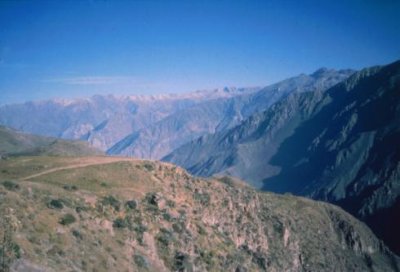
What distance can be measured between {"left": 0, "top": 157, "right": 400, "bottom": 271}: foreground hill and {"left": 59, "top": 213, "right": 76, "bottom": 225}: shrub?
5.4 inches

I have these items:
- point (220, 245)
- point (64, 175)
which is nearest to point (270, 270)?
point (220, 245)

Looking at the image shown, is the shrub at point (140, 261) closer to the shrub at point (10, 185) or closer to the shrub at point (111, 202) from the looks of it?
the shrub at point (111, 202)

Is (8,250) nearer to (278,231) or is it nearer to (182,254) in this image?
(182,254)

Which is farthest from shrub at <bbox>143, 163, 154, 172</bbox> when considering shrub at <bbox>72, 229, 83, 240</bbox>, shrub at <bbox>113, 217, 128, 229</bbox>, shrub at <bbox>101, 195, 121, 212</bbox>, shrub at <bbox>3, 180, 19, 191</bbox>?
shrub at <bbox>72, 229, 83, 240</bbox>

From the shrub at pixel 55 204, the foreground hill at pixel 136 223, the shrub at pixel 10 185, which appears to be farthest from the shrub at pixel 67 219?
the shrub at pixel 10 185

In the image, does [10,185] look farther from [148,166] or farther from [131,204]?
[148,166]

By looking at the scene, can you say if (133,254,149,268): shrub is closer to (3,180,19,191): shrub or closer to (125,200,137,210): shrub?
(125,200,137,210): shrub

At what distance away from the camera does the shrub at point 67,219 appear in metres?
49.1

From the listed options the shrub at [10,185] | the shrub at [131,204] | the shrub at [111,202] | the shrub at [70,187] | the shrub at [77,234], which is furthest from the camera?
the shrub at [131,204]

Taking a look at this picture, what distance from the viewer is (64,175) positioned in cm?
7400

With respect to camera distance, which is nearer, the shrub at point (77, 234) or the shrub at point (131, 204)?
the shrub at point (77, 234)

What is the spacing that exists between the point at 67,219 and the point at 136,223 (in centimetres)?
1408

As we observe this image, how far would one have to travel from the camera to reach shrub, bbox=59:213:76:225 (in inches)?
1934

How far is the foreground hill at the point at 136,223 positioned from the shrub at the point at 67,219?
136 millimetres
